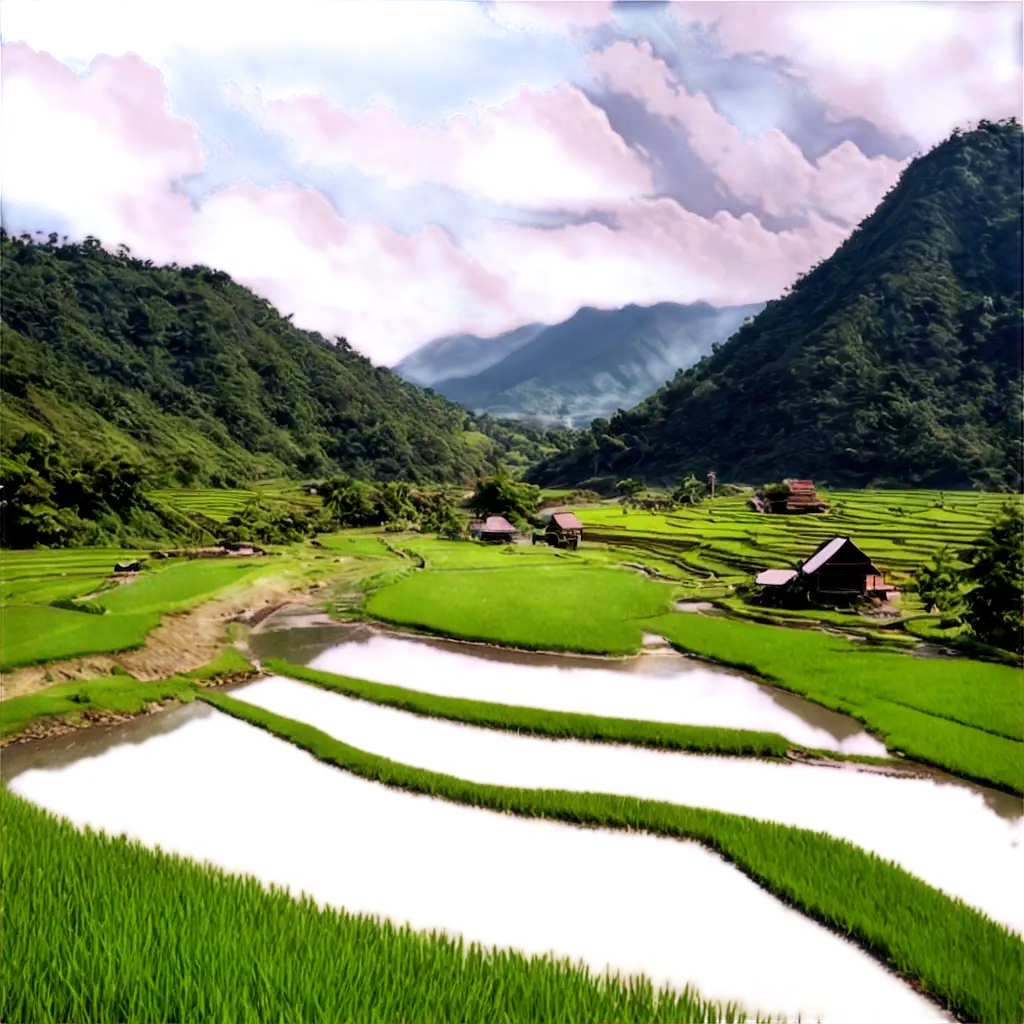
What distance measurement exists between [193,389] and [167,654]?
68687 mm

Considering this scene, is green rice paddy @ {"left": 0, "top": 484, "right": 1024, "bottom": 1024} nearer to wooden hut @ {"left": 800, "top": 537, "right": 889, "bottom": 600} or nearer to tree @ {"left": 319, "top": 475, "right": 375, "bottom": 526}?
wooden hut @ {"left": 800, "top": 537, "right": 889, "bottom": 600}

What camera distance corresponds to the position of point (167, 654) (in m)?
15.9

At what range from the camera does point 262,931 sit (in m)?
5.48

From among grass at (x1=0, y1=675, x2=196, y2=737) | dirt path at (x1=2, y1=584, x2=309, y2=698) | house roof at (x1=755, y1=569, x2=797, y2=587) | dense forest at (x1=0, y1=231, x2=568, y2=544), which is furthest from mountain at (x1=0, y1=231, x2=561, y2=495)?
house roof at (x1=755, y1=569, x2=797, y2=587)

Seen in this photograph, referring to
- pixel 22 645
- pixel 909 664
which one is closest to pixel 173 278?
pixel 22 645

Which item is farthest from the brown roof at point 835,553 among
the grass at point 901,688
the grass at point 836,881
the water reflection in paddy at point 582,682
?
the grass at point 836,881

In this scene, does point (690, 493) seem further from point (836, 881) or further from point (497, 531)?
point (836, 881)

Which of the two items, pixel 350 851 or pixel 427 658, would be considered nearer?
pixel 350 851

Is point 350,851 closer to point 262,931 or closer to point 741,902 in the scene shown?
point 262,931

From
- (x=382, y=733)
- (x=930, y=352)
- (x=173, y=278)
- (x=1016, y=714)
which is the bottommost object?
(x=382, y=733)

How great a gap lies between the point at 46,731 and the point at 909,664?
15.0 m

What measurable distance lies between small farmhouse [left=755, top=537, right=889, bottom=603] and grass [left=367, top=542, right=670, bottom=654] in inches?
142

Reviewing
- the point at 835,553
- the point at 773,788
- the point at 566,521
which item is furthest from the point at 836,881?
the point at 566,521

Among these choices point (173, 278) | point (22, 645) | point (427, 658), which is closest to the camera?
point (22, 645)
